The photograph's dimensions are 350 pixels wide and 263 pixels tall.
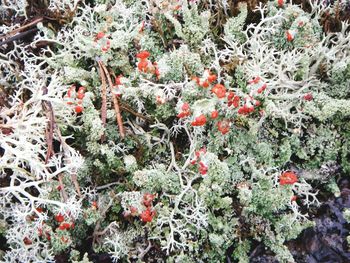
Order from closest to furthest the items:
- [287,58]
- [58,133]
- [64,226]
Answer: [64,226] → [58,133] → [287,58]

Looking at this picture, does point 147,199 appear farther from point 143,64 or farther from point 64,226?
point 143,64

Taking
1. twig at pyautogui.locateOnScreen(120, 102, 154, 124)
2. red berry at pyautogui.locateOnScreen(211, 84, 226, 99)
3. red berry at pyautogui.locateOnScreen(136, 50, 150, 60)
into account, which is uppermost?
red berry at pyautogui.locateOnScreen(136, 50, 150, 60)

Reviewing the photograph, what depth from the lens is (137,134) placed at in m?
2.34

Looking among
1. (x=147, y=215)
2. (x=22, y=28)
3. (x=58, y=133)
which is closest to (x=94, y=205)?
(x=147, y=215)

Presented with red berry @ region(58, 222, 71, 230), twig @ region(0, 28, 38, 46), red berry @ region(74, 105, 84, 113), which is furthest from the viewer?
twig @ region(0, 28, 38, 46)

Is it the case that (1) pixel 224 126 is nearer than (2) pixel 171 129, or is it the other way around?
(1) pixel 224 126

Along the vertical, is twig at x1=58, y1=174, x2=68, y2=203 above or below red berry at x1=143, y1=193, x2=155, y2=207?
above

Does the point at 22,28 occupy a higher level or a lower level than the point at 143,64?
higher

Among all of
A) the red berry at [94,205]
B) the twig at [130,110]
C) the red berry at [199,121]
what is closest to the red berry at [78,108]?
the twig at [130,110]

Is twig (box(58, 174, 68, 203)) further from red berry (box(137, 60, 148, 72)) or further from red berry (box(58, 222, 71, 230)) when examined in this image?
red berry (box(137, 60, 148, 72))

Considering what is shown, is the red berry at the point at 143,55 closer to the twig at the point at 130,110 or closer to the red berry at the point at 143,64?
the red berry at the point at 143,64

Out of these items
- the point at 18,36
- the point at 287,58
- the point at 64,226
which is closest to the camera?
the point at 64,226

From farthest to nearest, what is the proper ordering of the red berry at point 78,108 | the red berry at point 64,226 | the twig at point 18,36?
the twig at point 18,36 → the red berry at point 78,108 → the red berry at point 64,226

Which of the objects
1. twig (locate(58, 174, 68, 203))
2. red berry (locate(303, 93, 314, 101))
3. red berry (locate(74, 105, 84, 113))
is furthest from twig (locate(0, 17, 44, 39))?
red berry (locate(303, 93, 314, 101))
